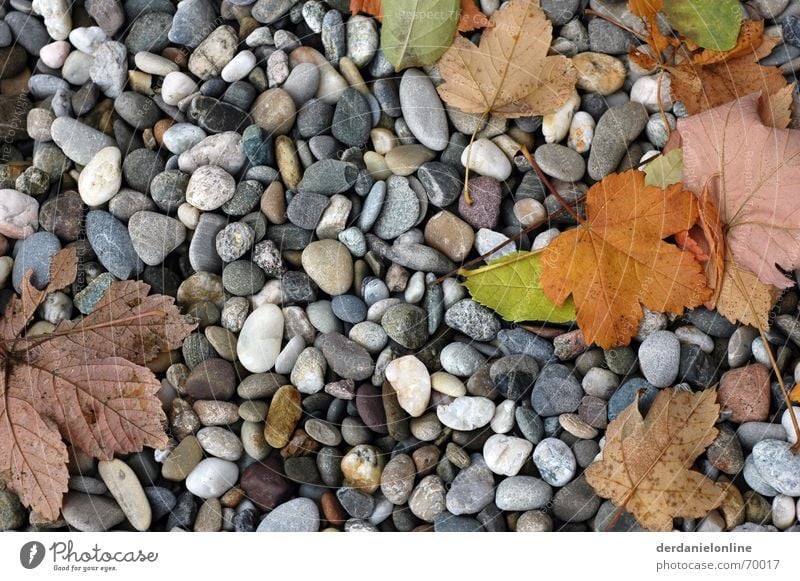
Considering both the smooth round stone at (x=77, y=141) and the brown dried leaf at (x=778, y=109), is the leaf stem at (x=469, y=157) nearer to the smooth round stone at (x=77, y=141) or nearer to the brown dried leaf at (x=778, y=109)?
the brown dried leaf at (x=778, y=109)

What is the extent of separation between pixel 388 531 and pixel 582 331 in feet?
1.77

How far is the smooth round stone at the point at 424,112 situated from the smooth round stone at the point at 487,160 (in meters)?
0.06

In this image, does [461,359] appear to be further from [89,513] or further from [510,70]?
[89,513]

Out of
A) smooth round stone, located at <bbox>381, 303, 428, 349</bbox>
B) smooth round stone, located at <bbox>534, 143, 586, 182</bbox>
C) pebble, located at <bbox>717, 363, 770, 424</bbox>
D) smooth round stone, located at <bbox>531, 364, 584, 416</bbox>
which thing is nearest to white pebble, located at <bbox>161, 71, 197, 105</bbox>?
smooth round stone, located at <bbox>381, 303, 428, 349</bbox>

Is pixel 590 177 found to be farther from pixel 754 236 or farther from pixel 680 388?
pixel 680 388

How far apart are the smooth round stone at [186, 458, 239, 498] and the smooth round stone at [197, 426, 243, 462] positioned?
0.06ft

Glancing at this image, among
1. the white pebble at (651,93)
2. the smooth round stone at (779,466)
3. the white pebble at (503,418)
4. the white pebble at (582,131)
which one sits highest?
the white pebble at (651,93)

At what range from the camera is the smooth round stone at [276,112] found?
1.54 m

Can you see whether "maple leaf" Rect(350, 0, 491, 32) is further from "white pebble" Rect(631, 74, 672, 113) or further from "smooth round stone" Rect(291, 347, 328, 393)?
"smooth round stone" Rect(291, 347, 328, 393)

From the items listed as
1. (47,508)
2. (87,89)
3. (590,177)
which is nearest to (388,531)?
(47,508)

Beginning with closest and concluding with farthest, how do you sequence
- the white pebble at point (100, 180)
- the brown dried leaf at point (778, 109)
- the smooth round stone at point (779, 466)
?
the smooth round stone at point (779, 466) → the brown dried leaf at point (778, 109) → the white pebble at point (100, 180)

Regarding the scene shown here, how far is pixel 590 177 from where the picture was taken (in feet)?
4.94

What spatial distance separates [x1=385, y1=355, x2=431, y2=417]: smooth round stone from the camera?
4.68 ft

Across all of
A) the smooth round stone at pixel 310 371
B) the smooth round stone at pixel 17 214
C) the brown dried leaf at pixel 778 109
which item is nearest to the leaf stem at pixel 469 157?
the smooth round stone at pixel 310 371
